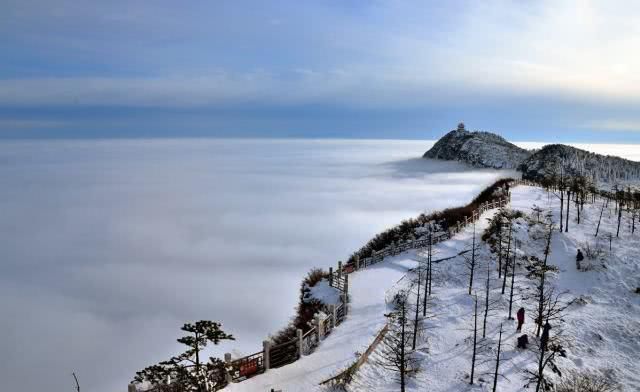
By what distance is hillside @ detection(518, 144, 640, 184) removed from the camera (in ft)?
411

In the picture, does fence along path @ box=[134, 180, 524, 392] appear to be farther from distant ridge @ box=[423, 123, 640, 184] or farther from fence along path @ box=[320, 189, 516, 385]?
distant ridge @ box=[423, 123, 640, 184]

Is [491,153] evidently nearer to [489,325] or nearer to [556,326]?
[556,326]

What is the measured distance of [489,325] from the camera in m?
28.3

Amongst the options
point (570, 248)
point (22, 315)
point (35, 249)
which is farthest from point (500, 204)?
point (35, 249)

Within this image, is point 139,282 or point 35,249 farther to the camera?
point 35,249

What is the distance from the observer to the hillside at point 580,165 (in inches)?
4930

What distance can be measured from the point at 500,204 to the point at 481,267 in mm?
21316

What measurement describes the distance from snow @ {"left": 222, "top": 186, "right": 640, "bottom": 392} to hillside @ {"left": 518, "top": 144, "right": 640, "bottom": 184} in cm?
8782

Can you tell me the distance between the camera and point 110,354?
60812mm

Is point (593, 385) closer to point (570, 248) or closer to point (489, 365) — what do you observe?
point (489, 365)

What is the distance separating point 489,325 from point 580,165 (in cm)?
12832

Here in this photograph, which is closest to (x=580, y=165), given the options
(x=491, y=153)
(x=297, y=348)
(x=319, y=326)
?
(x=491, y=153)

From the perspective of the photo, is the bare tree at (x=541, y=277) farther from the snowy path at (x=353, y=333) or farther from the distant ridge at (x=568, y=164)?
the distant ridge at (x=568, y=164)

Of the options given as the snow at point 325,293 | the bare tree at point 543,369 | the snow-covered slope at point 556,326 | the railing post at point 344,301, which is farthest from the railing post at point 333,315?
the bare tree at point 543,369
